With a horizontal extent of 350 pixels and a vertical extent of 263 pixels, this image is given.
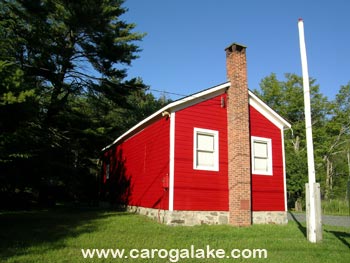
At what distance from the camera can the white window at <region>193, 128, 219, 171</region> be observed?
40.8 ft

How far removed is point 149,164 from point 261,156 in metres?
4.69

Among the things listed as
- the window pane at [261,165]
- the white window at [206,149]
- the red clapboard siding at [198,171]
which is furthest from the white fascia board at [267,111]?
the white window at [206,149]

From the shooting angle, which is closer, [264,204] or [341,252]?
[341,252]

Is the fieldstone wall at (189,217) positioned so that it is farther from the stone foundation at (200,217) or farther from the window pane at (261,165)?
the window pane at (261,165)

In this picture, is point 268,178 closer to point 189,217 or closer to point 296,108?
point 189,217

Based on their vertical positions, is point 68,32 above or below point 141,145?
above

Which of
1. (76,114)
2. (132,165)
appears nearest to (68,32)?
(76,114)

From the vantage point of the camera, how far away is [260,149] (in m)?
14.0

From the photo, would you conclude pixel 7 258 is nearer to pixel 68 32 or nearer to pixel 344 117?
pixel 68 32

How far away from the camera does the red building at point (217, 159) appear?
1198 centimetres

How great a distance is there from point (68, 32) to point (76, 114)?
5.52 meters

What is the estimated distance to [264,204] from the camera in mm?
13461

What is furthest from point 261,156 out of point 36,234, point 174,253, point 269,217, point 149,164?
point 36,234

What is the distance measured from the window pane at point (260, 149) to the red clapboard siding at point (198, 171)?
62.8 inches
